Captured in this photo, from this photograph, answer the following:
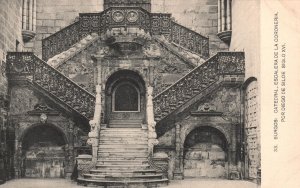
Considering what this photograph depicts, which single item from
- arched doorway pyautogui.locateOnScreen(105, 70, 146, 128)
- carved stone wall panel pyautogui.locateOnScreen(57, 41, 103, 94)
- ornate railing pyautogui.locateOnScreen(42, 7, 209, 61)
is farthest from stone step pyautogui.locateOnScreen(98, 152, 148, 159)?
ornate railing pyautogui.locateOnScreen(42, 7, 209, 61)

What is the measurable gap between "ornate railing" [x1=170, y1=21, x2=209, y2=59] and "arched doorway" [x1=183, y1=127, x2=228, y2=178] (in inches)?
165

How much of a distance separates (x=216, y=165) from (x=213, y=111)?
6.67 feet

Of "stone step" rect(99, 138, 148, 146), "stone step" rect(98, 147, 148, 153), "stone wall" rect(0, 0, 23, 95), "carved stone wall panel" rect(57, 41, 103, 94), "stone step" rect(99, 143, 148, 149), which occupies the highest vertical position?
"stone wall" rect(0, 0, 23, 95)

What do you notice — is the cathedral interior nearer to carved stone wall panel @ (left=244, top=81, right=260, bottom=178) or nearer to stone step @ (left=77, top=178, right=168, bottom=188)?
carved stone wall panel @ (left=244, top=81, right=260, bottom=178)

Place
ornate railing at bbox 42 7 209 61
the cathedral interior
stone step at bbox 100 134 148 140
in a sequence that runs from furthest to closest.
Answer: ornate railing at bbox 42 7 209 61 < stone step at bbox 100 134 148 140 < the cathedral interior

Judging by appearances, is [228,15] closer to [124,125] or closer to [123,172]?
[124,125]

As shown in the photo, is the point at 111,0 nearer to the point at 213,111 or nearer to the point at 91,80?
the point at 91,80

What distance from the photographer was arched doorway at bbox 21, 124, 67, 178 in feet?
57.0

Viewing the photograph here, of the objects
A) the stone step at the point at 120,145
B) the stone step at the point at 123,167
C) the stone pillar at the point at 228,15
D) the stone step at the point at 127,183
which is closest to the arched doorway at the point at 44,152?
the stone step at the point at 120,145

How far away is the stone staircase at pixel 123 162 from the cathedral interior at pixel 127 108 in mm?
44

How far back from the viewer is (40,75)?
17.2m

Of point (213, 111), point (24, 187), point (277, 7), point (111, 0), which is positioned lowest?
point (24, 187)

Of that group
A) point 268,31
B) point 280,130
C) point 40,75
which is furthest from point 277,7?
point 40,75

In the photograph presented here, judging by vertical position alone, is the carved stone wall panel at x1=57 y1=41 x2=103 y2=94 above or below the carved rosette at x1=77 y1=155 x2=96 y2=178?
above
